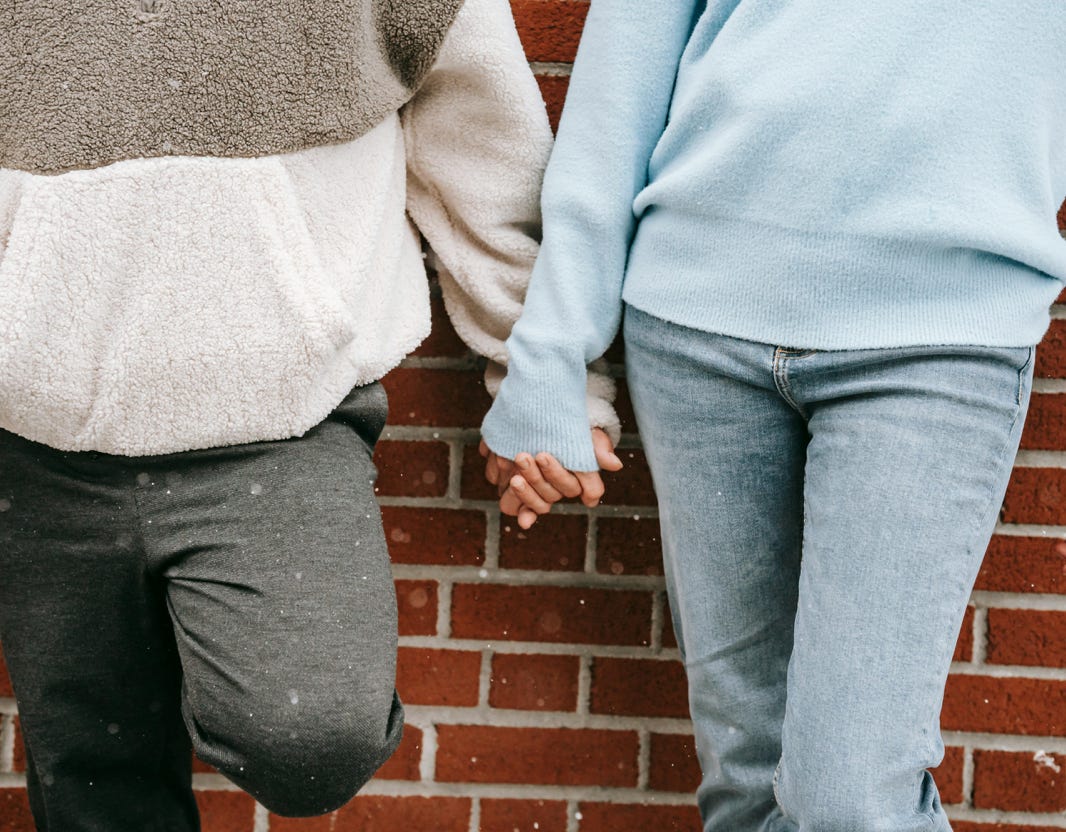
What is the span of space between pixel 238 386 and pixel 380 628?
0.28 metres

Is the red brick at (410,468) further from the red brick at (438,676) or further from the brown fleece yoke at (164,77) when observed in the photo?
the brown fleece yoke at (164,77)

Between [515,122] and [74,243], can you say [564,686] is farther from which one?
[74,243]

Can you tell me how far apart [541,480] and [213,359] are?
0.38 m

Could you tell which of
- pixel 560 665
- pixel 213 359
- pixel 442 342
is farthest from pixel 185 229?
pixel 560 665

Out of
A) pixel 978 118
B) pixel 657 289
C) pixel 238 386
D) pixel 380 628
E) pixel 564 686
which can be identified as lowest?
pixel 564 686

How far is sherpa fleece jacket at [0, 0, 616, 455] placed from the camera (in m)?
0.86

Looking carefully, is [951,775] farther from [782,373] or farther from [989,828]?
[782,373]

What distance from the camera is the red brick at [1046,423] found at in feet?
4.12

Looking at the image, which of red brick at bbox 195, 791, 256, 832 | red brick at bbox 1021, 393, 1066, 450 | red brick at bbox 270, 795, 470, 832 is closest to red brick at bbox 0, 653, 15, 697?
red brick at bbox 195, 791, 256, 832

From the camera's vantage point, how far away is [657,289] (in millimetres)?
992

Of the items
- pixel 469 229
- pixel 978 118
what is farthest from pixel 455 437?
pixel 978 118

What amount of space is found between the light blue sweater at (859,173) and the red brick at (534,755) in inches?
27.8

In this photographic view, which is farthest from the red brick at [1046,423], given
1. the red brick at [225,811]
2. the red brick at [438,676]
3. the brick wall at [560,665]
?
the red brick at [225,811]

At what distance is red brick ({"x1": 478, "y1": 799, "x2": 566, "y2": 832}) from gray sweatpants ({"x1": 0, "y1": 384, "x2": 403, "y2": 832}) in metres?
0.47
